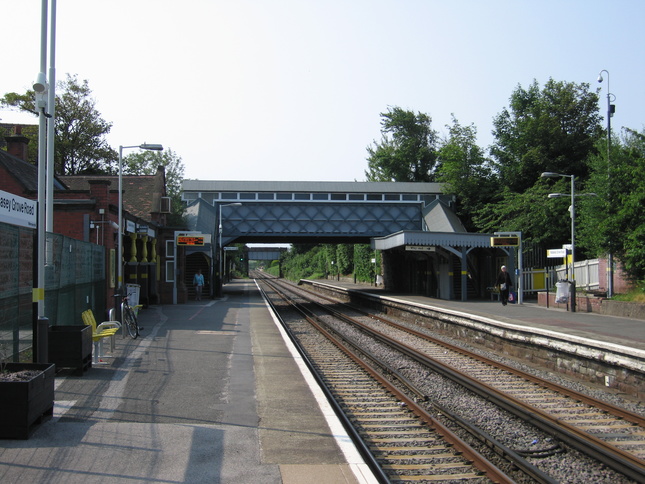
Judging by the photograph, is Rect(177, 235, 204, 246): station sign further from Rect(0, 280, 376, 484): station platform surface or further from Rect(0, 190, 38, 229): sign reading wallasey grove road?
Rect(0, 190, 38, 229): sign reading wallasey grove road

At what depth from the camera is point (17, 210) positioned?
704cm

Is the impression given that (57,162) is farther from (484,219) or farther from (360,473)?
(360,473)

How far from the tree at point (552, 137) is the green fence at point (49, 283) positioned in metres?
31.2

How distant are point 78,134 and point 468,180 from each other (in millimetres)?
30554

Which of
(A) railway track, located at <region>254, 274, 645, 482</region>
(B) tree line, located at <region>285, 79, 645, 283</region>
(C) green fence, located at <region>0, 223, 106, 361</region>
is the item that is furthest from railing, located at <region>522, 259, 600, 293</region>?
(C) green fence, located at <region>0, 223, 106, 361</region>

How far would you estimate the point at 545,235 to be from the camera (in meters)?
32.6

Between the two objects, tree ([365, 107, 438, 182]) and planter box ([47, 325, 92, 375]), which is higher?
tree ([365, 107, 438, 182])

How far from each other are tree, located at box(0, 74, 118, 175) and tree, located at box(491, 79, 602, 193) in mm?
31137

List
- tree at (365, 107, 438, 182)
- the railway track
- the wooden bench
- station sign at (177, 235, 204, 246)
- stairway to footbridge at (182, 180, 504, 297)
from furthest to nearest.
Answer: tree at (365, 107, 438, 182) < stairway to footbridge at (182, 180, 504, 297) < station sign at (177, 235, 204, 246) < the wooden bench < the railway track

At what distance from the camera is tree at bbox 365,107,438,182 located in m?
63.6

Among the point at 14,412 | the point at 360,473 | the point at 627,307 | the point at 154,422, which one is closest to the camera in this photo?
the point at 360,473

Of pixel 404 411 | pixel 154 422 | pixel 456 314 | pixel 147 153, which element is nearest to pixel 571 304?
pixel 456 314

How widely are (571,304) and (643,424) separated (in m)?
13.4

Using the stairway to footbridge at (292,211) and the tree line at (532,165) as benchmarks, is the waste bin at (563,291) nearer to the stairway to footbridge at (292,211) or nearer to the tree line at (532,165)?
the tree line at (532,165)
